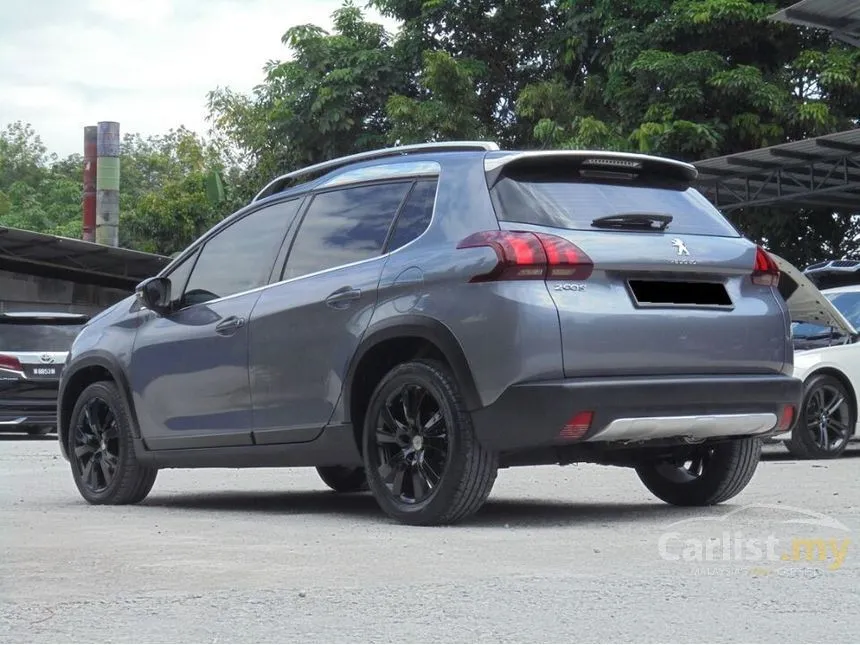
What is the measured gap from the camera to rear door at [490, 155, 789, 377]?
22.7 ft

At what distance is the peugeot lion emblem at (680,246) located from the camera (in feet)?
23.9

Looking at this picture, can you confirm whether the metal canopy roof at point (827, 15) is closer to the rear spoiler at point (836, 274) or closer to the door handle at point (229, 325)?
Result: the rear spoiler at point (836, 274)

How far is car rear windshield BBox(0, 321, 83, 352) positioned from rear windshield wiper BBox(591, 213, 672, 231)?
14.6 metres

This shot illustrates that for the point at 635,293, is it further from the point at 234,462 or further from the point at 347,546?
the point at 234,462

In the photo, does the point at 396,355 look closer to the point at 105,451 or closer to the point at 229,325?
the point at 229,325

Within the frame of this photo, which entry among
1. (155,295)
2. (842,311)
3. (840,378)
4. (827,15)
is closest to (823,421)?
(840,378)


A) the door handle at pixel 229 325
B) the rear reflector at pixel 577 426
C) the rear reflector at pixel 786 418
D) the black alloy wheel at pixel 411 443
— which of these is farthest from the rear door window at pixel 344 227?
the rear reflector at pixel 786 418

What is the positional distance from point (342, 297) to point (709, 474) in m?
2.13

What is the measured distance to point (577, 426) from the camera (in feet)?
22.3

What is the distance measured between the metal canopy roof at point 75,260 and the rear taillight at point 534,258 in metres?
22.5

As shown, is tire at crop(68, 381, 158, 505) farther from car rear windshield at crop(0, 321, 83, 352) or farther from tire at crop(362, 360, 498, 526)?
car rear windshield at crop(0, 321, 83, 352)

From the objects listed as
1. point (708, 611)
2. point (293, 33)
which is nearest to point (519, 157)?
point (708, 611)

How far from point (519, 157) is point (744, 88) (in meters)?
21.5

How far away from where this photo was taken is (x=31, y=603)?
515 centimetres
